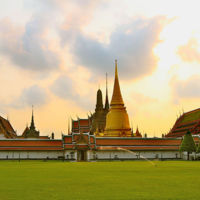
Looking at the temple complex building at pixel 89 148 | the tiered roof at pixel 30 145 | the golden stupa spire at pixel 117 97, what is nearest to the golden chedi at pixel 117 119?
the golden stupa spire at pixel 117 97

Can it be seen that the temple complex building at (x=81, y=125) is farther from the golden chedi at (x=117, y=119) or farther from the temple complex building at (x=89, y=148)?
the temple complex building at (x=89, y=148)

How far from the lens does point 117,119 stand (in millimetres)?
79250

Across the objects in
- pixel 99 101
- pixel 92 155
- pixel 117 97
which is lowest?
pixel 92 155

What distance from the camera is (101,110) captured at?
111 meters

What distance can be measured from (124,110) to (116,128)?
5174mm

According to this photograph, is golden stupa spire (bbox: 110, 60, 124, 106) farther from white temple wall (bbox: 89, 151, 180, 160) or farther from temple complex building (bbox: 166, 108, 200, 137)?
white temple wall (bbox: 89, 151, 180, 160)

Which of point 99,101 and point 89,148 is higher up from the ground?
point 99,101

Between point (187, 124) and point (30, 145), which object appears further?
point (187, 124)

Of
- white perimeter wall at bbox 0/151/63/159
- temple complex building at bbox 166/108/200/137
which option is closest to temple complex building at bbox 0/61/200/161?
white perimeter wall at bbox 0/151/63/159

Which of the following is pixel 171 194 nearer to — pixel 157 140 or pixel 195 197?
pixel 195 197

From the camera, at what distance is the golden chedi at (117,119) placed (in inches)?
3081

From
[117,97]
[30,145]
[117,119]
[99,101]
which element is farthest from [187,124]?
[30,145]

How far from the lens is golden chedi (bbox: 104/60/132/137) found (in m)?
78.2

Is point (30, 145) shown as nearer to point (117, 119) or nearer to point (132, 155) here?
point (132, 155)
